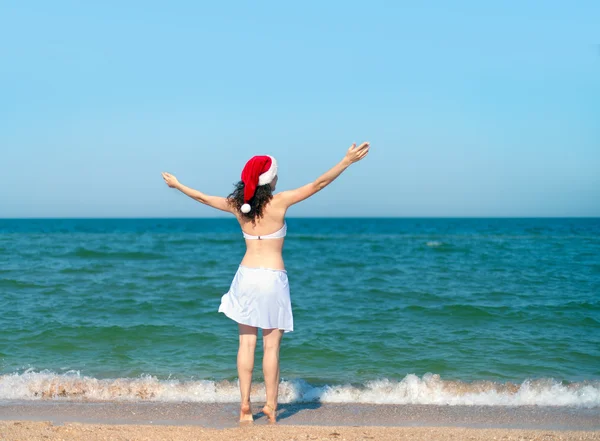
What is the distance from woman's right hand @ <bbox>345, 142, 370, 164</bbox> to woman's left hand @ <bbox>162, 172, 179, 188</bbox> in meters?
1.54

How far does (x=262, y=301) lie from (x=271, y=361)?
52 centimetres

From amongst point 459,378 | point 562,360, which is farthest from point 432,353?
point 562,360

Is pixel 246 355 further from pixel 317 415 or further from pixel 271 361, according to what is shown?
pixel 317 415

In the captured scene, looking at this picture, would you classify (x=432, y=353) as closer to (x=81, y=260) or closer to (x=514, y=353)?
(x=514, y=353)

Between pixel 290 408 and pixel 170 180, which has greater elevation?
pixel 170 180

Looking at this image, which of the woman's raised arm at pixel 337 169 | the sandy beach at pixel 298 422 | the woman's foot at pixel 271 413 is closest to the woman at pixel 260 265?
the woman's raised arm at pixel 337 169

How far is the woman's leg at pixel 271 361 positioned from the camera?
4.79 metres

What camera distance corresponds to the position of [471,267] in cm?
1853

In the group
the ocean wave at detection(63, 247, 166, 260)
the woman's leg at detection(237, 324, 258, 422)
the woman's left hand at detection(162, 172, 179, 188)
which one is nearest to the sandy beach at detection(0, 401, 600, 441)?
the woman's leg at detection(237, 324, 258, 422)

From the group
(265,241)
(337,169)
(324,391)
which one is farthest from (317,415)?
(337,169)

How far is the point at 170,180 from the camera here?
5.04m

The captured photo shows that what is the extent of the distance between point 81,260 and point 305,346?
12.6 meters

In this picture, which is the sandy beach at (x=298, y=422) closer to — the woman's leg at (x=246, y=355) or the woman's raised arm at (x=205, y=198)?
the woman's leg at (x=246, y=355)

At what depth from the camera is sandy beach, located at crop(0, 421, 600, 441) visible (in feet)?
14.8
